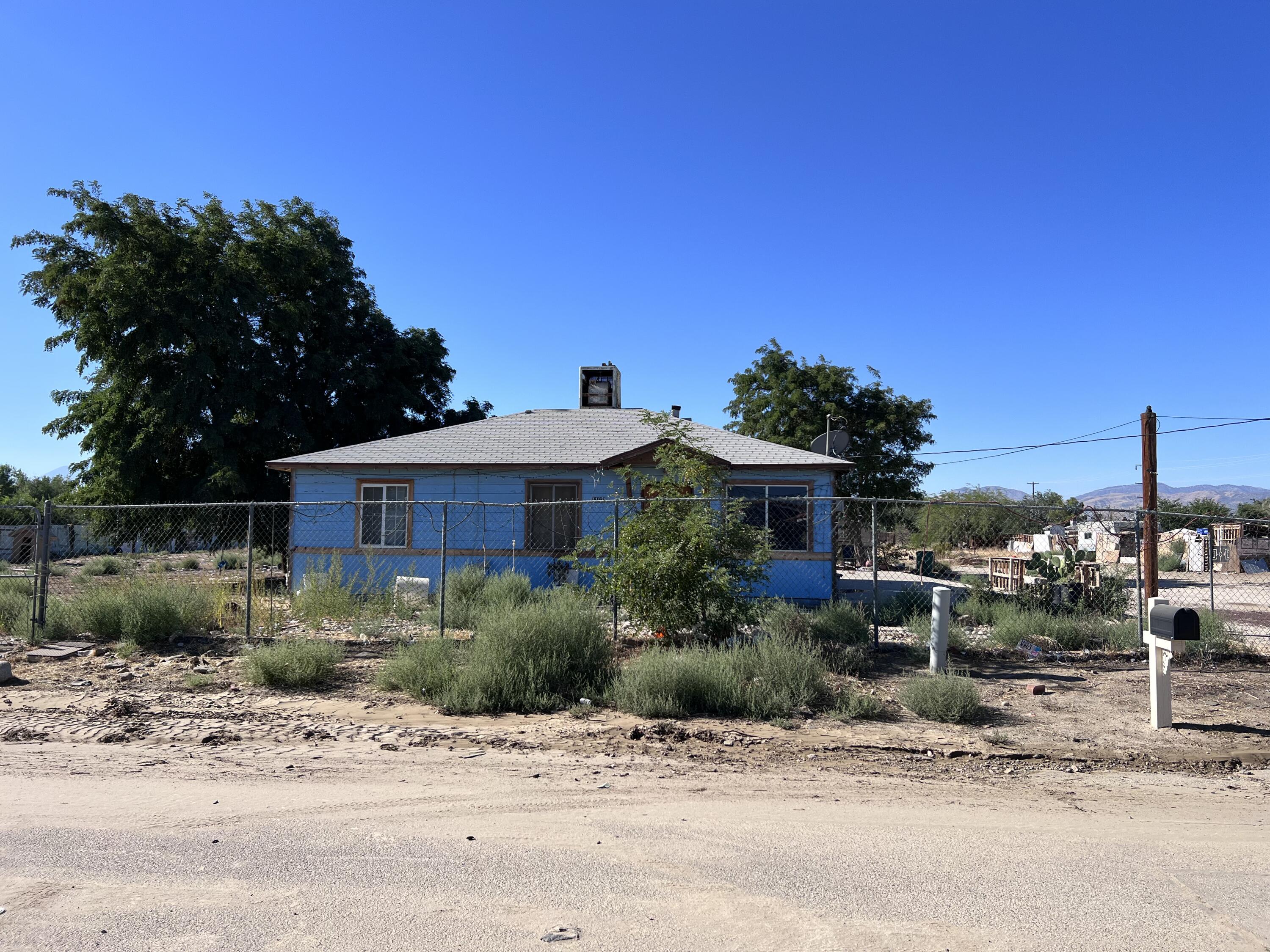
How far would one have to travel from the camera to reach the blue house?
50.4 feet

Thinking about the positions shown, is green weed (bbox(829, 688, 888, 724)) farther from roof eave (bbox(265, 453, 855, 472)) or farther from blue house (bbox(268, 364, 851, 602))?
blue house (bbox(268, 364, 851, 602))

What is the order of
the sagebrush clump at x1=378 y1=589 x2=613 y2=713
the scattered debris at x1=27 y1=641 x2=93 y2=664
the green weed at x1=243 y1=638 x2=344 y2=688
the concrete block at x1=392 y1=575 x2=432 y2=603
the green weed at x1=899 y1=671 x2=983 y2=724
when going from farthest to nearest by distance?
1. the concrete block at x1=392 y1=575 x2=432 y2=603
2. the scattered debris at x1=27 y1=641 x2=93 y2=664
3. the green weed at x1=243 y1=638 x2=344 y2=688
4. the sagebrush clump at x1=378 y1=589 x2=613 y2=713
5. the green weed at x1=899 y1=671 x2=983 y2=724

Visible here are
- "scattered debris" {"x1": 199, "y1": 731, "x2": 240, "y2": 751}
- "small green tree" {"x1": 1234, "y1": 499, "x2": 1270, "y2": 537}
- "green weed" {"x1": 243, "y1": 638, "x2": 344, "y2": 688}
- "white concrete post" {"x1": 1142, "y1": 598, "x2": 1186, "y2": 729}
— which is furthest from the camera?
"small green tree" {"x1": 1234, "y1": 499, "x2": 1270, "y2": 537}

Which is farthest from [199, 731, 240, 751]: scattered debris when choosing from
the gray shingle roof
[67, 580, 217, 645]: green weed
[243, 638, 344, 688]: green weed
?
the gray shingle roof

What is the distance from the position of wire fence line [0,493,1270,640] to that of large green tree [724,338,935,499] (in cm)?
174

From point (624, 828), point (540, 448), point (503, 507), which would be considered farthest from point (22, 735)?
point (540, 448)

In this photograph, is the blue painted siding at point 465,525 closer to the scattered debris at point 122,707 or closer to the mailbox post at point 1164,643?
the scattered debris at point 122,707

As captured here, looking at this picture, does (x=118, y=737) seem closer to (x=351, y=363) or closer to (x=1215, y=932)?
(x=1215, y=932)

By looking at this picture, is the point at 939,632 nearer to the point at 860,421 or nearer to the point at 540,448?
the point at 540,448

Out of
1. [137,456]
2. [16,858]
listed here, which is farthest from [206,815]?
[137,456]

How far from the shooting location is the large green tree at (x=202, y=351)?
23.9 m

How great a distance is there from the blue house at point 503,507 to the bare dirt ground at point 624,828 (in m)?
7.94

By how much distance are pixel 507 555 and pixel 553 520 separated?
Result: 1133 mm

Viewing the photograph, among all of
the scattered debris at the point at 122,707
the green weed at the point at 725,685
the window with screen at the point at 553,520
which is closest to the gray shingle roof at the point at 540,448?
the window with screen at the point at 553,520
